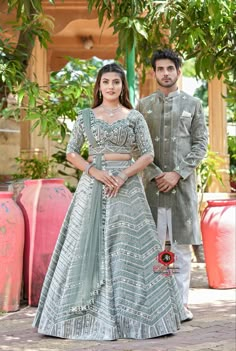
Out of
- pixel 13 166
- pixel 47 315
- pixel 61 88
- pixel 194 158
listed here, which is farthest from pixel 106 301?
pixel 13 166

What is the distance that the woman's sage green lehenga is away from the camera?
416 centimetres

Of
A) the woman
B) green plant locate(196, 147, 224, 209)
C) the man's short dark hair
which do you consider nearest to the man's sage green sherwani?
the man's short dark hair

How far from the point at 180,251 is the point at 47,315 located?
1040 mm

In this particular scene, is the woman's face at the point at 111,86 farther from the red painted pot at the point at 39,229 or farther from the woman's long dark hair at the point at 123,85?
the red painted pot at the point at 39,229

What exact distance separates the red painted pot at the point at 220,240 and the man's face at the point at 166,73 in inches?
66.6

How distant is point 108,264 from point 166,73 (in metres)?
1.31

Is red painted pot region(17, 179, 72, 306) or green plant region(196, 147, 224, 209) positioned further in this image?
green plant region(196, 147, 224, 209)

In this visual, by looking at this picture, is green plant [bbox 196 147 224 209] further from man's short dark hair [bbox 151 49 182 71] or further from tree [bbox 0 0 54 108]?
man's short dark hair [bbox 151 49 182 71]

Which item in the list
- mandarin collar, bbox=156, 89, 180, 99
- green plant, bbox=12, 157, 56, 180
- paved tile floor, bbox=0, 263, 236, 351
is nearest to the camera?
paved tile floor, bbox=0, 263, 236, 351

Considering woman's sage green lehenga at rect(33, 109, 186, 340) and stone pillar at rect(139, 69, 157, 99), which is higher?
stone pillar at rect(139, 69, 157, 99)

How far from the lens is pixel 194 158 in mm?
4766

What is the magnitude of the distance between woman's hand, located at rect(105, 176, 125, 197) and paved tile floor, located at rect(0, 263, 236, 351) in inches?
32.5

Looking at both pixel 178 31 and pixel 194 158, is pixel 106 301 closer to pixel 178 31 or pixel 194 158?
pixel 194 158

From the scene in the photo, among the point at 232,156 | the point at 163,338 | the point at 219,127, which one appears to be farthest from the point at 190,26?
the point at 232,156
